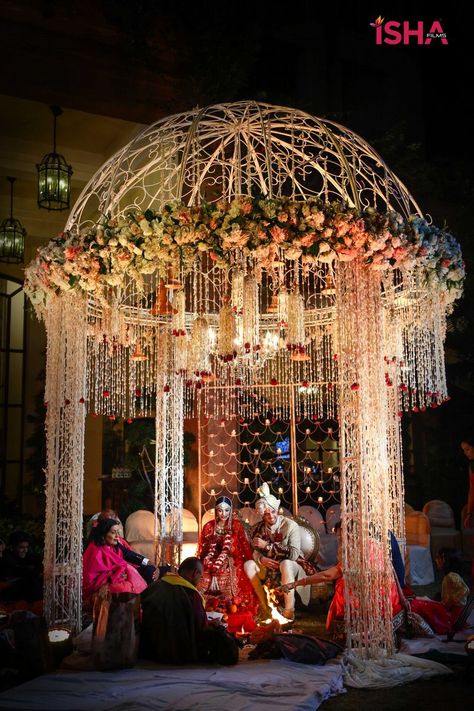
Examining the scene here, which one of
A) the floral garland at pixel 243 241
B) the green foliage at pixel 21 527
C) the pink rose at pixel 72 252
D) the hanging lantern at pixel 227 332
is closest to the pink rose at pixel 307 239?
the floral garland at pixel 243 241

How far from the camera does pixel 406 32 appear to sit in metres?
11.4

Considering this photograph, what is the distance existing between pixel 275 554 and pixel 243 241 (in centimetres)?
311

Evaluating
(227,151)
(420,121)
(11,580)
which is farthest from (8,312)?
(420,121)

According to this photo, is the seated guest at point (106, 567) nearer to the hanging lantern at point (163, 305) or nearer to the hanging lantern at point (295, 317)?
the hanging lantern at point (163, 305)

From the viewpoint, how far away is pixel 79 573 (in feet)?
20.2

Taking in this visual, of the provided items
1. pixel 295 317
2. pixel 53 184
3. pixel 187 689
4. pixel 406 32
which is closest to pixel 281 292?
pixel 295 317

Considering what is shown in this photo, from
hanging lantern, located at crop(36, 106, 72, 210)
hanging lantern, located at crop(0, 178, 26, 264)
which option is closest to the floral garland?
hanging lantern, located at crop(36, 106, 72, 210)

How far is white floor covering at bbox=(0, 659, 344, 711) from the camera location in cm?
444

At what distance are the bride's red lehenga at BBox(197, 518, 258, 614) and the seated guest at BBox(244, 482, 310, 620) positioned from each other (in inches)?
3.5

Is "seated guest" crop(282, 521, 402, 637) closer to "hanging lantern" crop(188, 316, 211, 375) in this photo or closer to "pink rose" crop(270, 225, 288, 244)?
"hanging lantern" crop(188, 316, 211, 375)

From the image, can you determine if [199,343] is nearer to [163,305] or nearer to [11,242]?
[163,305]

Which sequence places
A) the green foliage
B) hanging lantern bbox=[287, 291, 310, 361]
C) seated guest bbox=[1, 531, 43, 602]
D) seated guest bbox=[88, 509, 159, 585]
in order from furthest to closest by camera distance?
the green foliage, seated guest bbox=[88, 509, 159, 585], seated guest bbox=[1, 531, 43, 602], hanging lantern bbox=[287, 291, 310, 361]

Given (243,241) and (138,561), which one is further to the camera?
(138,561)

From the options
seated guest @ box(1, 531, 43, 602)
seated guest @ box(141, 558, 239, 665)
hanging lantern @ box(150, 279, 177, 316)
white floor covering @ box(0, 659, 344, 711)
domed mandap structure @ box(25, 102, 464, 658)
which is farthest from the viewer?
seated guest @ box(1, 531, 43, 602)
